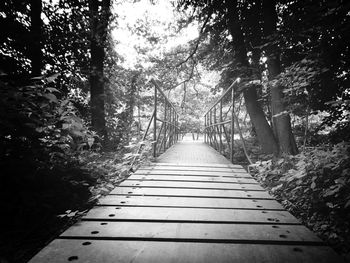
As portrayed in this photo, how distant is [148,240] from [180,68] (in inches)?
349

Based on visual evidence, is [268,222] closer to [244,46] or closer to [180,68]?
[244,46]

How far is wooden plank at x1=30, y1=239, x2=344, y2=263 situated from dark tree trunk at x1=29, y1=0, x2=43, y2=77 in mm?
4572

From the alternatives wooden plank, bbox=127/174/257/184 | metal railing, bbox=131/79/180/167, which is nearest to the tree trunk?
metal railing, bbox=131/79/180/167

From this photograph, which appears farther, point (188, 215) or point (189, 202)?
point (189, 202)

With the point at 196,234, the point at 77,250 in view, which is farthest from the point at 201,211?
the point at 77,250

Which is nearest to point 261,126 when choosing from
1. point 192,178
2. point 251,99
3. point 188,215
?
point 251,99

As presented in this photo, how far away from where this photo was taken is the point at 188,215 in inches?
59.2

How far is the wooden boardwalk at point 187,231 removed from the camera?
3.33 ft

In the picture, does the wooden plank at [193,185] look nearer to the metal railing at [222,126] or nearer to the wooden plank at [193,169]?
the wooden plank at [193,169]

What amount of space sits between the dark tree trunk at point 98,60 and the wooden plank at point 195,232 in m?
5.40

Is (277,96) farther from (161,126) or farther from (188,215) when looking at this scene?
(188,215)

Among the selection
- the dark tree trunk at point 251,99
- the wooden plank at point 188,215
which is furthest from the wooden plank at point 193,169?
the dark tree trunk at point 251,99

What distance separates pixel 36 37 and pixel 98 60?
8.59ft

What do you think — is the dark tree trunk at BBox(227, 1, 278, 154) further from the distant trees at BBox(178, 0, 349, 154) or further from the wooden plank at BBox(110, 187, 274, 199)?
Answer: the wooden plank at BBox(110, 187, 274, 199)
